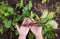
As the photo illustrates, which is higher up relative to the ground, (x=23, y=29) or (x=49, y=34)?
(x=23, y=29)

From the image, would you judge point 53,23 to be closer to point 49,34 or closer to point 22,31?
point 49,34

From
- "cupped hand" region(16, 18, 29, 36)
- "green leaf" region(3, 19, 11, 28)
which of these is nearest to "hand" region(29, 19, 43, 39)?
"cupped hand" region(16, 18, 29, 36)

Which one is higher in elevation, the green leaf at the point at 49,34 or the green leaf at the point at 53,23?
the green leaf at the point at 53,23

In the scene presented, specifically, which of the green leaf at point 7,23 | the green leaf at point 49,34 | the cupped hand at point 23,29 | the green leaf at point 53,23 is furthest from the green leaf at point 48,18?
the green leaf at point 7,23

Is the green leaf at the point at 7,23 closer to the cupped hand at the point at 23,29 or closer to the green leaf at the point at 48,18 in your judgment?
the cupped hand at the point at 23,29

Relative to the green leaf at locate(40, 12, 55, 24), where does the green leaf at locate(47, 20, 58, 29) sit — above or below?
below

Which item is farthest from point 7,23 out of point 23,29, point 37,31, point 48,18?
point 48,18

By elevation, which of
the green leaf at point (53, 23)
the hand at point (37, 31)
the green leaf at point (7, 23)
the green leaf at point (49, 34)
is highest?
the green leaf at point (7, 23)

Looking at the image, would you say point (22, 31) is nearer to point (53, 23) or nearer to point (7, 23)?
point (7, 23)

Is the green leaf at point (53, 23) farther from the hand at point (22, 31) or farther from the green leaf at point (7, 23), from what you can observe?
the green leaf at point (7, 23)

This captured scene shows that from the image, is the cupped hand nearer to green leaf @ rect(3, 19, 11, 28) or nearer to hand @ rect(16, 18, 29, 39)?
hand @ rect(16, 18, 29, 39)

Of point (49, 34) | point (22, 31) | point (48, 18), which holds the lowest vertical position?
point (49, 34)

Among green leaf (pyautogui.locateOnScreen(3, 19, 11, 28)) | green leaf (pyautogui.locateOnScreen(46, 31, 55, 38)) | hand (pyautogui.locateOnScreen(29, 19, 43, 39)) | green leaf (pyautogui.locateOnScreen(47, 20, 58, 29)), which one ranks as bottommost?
green leaf (pyautogui.locateOnScreen(46, 31, 55, 38))

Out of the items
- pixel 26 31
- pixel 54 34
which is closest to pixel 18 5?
pixel 26 31
